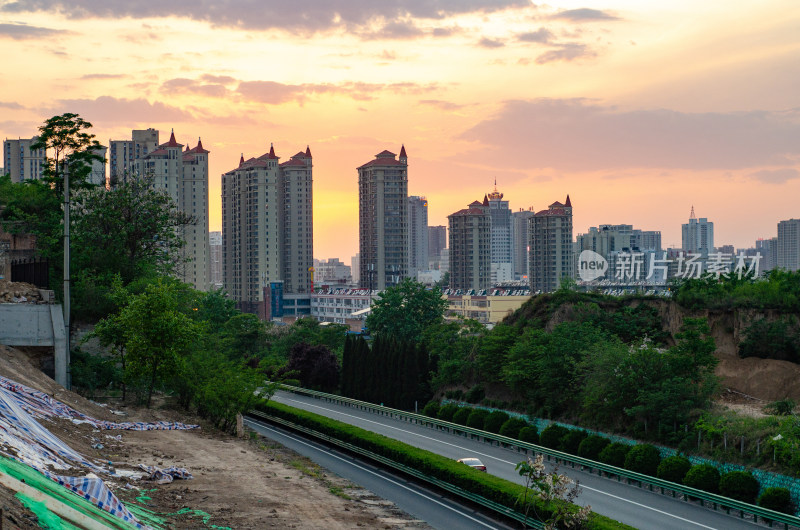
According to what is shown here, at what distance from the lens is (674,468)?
109 feet

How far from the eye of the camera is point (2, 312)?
36.7m

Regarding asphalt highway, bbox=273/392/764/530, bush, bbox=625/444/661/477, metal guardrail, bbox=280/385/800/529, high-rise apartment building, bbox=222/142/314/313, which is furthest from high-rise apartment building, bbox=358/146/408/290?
bush, bbox=625/444/661/477

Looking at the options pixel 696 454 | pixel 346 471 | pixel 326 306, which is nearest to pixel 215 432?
pixel 346 471

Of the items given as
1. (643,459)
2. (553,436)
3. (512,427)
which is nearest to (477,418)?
(512,427)

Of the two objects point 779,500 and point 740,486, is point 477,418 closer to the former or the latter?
point 740,486

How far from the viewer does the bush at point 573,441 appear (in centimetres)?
4056

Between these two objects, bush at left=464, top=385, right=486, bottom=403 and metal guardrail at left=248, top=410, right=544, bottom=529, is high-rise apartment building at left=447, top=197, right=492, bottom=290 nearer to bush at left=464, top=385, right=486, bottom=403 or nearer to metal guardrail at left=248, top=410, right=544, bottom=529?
bush at left=464, top=385, right=486, bottom=403

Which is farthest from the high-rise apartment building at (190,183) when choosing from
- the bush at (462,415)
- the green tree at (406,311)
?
the bush at (462,415)

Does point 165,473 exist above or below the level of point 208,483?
above

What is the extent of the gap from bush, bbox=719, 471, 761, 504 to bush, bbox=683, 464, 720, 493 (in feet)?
2.19

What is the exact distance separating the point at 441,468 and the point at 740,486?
1094 centimetres

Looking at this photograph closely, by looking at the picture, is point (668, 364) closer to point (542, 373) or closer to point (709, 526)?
point (542, 373)

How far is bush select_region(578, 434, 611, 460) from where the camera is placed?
38656 millimetres

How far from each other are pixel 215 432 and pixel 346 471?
651 cm
